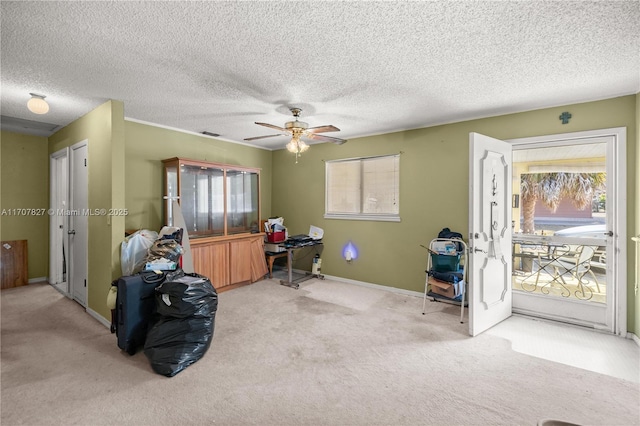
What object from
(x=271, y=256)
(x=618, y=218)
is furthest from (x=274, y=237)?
(x=618, y=218)

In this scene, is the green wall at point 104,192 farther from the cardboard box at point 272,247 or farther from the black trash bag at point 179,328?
the cardboard box at point 272,247

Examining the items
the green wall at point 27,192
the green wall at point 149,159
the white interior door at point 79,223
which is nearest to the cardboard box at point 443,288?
the green wall at point 149,159

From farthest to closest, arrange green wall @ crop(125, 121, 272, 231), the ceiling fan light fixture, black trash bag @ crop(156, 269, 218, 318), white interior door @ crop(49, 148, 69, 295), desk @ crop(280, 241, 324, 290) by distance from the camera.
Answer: desk @ crop(280, 241, 324, 290) < white interior door @ crop(49, 148, 69, 295) < green wall @ crop(125, 121, 272, 231) < the ceiling fan light fixture < black trash bag @ crop(156, 269, 218, 318)

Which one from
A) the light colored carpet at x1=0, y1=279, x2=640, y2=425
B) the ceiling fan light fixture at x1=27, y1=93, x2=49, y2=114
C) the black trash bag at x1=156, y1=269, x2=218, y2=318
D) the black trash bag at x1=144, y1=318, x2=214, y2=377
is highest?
the ceiling fan light fixture at x1=27, y1=93, x2=49, y2=114

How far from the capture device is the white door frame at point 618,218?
2.99 m

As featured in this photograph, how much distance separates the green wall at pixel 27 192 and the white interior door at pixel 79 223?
4.50ft

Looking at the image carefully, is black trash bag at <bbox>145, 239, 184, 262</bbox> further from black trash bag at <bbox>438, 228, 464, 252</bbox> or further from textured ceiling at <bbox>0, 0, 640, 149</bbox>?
black trash bag at <bbox>438, 228, 464, 252</bbox>

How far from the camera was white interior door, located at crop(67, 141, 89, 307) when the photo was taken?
3.69 meters

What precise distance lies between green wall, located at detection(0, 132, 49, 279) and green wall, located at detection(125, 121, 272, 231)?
2122 mm

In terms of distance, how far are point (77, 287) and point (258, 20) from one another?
4233 mm

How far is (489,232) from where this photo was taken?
3.26 m

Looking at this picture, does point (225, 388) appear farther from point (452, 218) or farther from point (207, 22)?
point (452, 218)

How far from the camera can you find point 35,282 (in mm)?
4859

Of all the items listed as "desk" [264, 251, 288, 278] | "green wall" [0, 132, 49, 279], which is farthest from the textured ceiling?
"desk" [264, 251, 288, 278]
